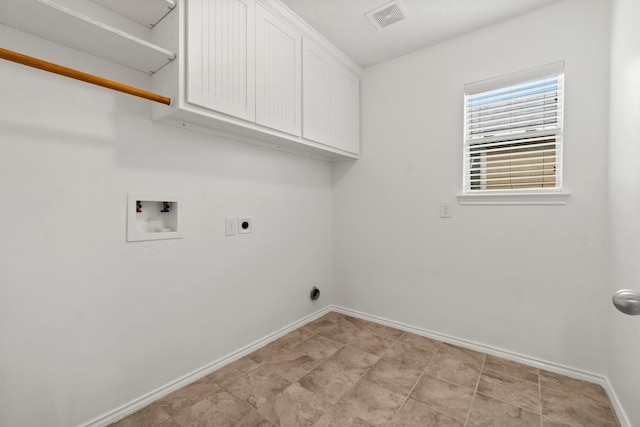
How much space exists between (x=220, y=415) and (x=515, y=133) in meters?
2.60

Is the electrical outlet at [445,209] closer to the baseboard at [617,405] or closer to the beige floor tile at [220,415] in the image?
the baseboard at [617,405]

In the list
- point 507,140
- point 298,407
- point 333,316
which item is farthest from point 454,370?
point 507,140

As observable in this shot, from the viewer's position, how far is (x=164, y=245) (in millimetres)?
1632

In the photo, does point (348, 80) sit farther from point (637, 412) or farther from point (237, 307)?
point (637, 412)

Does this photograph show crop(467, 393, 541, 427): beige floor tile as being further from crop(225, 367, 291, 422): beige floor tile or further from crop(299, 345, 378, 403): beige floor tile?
crop(225, 367, 291, 422): beige floor tile

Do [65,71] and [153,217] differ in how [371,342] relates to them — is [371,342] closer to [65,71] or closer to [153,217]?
[153,217]

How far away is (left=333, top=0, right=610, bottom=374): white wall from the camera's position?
5.80 feet

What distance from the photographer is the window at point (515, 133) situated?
1.90 meters

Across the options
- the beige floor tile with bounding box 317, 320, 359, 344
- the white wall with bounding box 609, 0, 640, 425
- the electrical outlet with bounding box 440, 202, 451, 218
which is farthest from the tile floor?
the electrical outlet with bounding box 440, 202, 451, 218

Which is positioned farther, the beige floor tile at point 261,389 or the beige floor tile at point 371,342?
the beige floor tile at point 371,342

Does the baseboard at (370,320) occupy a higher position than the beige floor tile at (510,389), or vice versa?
the baseboard at (370,320)

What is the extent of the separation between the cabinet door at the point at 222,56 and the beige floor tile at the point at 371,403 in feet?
5.83

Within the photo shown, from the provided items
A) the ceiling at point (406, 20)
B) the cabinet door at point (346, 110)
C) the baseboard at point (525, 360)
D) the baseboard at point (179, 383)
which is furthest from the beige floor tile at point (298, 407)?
the ceiling at point (406, 20)

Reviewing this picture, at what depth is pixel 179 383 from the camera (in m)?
1.69
